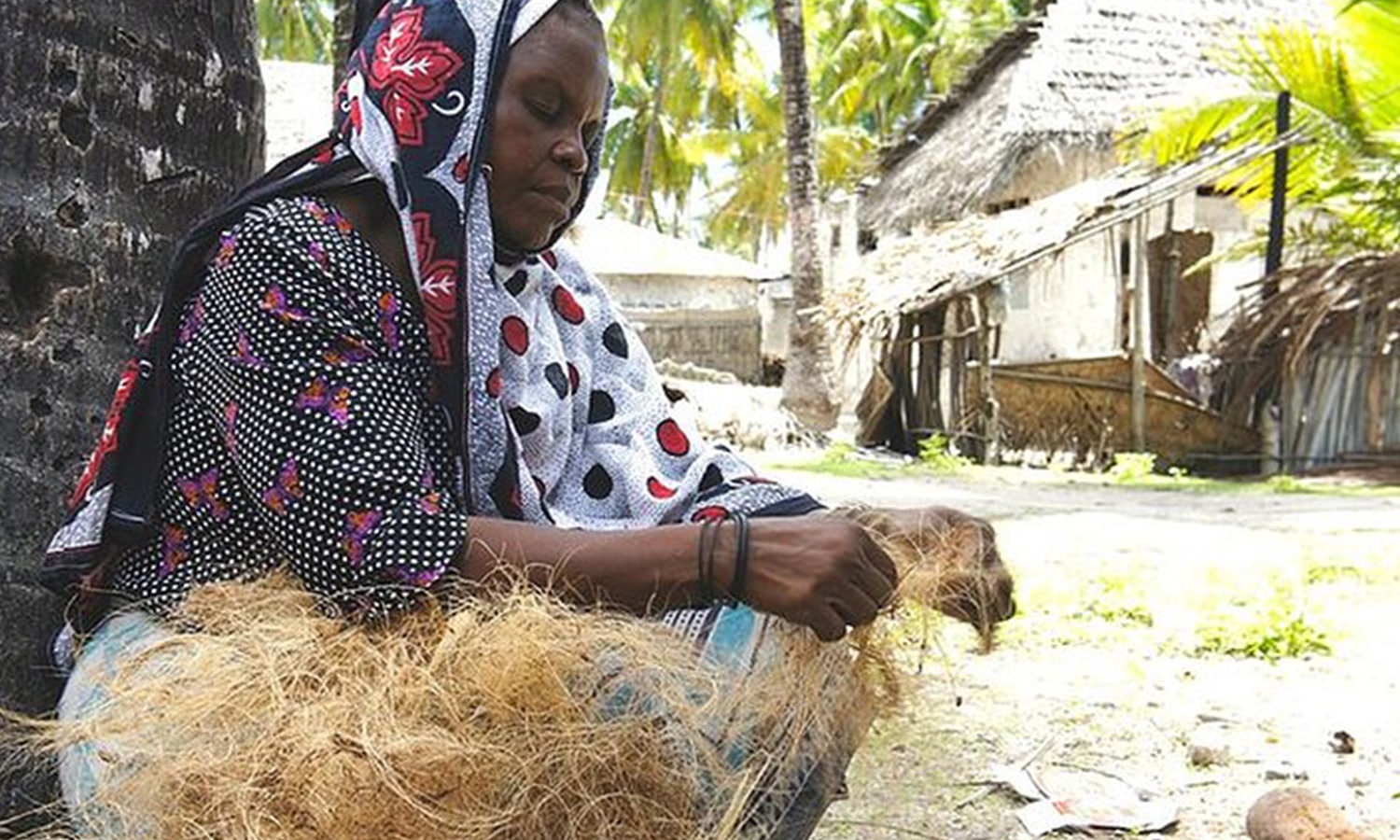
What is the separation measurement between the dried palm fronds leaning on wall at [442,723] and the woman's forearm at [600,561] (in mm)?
29

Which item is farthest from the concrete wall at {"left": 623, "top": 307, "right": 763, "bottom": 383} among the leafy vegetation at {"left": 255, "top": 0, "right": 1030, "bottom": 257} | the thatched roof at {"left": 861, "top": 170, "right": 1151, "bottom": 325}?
the thatched roof at {"left": 861, "top": 170, "right": 1151, "bottom": 325}

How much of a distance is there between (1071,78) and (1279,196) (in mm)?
4749

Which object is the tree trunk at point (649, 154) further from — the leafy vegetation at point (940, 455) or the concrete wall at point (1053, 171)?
the leafy vegetation at point (940, 455)

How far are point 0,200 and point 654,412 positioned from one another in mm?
960

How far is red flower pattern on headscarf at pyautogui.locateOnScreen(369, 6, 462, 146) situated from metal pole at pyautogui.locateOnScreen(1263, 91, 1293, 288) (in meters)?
10.6

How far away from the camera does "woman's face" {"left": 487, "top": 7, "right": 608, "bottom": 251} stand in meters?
1.68

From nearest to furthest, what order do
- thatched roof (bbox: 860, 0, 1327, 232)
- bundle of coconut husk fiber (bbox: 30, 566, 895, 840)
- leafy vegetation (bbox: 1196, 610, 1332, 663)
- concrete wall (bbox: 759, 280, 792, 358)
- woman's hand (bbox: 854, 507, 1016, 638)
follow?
bundle of coconut husk fiber (bbox: 30, 566, 895, 840) < woman's hand (bbox: 854, 507, 1016, 638) < leafy vegetation (bbox: 1196, 610, 1332, 663) < thatched roof (bbox: 860, 0, 1327, 232) < concrete wall (bbox: 759, 280, 792, 358)

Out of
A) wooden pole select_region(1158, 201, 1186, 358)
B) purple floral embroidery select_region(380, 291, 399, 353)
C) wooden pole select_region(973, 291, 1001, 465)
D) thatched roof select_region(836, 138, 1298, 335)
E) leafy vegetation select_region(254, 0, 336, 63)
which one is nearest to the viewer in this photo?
purple floral embroidery select_region(380, 291, 399, 353)

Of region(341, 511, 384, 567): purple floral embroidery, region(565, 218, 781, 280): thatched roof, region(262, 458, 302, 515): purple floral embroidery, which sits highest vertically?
region(565, 218, 781, 280): thatched roof

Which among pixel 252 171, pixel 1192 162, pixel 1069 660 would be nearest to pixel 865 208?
pixel 1192 162

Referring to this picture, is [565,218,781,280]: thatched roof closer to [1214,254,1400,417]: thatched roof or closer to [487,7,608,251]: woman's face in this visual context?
[1214,254,1400,417]: thatched roof

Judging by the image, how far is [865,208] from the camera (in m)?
18.8

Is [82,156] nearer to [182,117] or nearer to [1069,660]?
[182,117]

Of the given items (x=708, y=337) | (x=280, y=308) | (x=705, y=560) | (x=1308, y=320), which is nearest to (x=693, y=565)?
(x=705, y=560)
